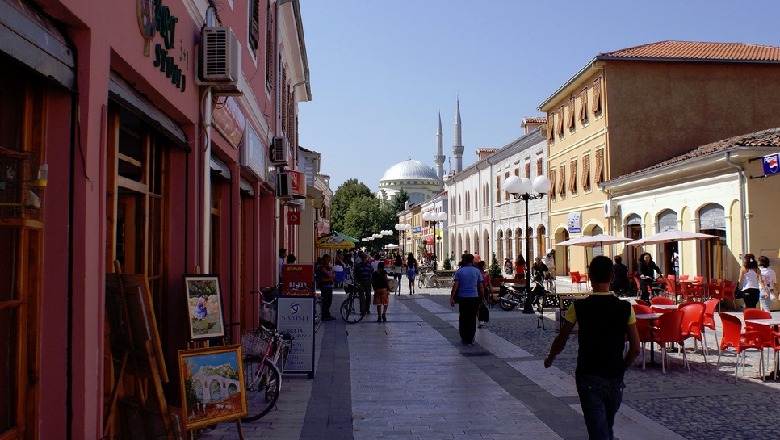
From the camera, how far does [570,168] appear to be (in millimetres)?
33625

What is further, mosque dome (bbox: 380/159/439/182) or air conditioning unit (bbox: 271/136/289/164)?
mosque dome (bbox: 380/159/439/182)

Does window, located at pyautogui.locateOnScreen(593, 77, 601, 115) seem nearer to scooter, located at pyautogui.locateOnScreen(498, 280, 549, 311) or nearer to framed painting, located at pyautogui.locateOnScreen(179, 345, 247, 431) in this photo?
scooter, located at pyautogui.locateOnScreen(498, 280, 549, 311)

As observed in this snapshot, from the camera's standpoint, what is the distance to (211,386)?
5.84 metres

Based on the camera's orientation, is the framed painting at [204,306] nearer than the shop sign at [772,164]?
Yes

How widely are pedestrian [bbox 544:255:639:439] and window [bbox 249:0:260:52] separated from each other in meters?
8.13

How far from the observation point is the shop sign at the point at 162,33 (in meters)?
5.43

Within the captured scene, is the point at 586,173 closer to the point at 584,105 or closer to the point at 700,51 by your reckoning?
the point at 584,105

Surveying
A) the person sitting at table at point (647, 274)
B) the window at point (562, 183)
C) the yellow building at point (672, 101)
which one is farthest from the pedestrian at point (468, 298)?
the window at point (562, 183)

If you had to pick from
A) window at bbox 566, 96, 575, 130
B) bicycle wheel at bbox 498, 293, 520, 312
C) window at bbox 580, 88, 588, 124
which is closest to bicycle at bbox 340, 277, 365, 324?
bicycle wheel at bbox 498, 293, 520, 312

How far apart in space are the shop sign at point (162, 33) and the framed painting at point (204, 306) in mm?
1773

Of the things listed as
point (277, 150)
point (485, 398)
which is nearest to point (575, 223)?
point (277, 150)

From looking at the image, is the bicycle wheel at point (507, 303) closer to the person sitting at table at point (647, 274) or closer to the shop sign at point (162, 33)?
the person sitting at table at point (647, 274)

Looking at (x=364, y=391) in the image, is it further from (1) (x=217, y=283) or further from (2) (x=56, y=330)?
(2) (x=56, y=330)

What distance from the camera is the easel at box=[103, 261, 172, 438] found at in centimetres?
494
